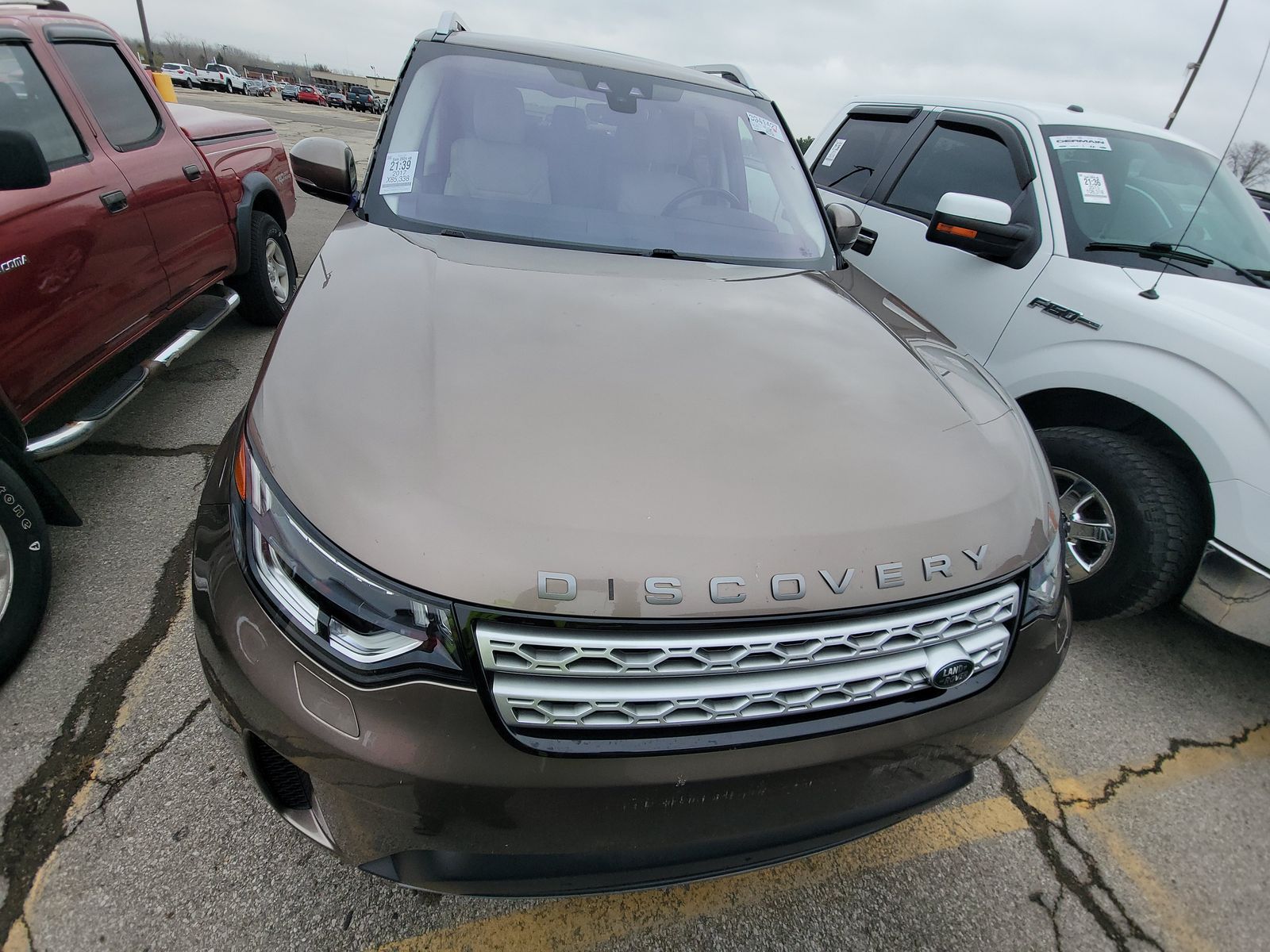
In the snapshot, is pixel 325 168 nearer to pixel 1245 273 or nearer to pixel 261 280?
pixel 261 280

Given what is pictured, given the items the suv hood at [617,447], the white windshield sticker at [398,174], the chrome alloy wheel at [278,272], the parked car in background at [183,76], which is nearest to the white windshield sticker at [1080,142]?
the suv hood at [617,447]

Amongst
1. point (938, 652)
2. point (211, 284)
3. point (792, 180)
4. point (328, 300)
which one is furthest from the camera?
point (211, 284)

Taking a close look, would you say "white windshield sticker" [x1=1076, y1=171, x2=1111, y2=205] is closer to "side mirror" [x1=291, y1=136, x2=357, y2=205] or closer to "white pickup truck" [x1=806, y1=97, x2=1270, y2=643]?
"white pickup truck" [x1=806, y1=97, x2=1270, y2=643]

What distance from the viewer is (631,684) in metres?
1.13

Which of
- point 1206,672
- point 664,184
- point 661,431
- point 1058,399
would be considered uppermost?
point 664,184

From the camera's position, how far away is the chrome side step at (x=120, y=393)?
2346mm

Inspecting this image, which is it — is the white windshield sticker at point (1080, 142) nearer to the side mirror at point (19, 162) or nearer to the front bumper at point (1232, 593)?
the front bumper at point (1232, 593)

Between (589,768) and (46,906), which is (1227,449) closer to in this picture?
(589,768)

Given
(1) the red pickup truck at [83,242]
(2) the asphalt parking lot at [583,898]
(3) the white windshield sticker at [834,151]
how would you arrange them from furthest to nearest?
(3) the white windshield sticker at [834,151], (1) the red pickup truck at [83,242], (2) the asphalt parking lot at [583,898]

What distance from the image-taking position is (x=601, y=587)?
109 centimetres

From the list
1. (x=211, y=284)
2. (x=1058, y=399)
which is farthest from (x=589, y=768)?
(x=211, y=284)

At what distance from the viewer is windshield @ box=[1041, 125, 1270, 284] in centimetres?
290

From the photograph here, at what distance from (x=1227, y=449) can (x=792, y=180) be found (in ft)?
5.69

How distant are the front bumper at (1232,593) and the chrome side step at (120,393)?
3924mm
